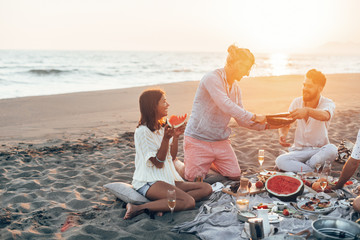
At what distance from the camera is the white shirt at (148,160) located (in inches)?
168

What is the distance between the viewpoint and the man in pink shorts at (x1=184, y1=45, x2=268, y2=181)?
5172 mm

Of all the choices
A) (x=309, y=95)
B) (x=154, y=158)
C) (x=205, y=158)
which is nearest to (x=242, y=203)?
(x=154, y=158)

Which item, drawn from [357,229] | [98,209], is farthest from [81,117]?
[357,229]

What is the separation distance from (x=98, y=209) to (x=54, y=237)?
0.82 m

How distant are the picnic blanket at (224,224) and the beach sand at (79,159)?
14 cm

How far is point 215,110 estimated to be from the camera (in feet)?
17.7

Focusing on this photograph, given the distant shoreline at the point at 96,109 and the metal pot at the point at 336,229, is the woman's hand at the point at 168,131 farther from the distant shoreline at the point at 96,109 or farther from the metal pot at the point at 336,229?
the distant shoreline at the point at 96,109

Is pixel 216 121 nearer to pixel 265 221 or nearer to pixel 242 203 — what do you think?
pixel 242 203

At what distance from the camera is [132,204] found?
4.33m

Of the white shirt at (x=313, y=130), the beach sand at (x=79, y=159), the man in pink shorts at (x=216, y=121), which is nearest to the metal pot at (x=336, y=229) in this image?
the beach sand at (x=79, y=159)

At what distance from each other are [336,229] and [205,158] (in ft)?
8.57

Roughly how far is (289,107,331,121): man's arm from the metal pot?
2420mm

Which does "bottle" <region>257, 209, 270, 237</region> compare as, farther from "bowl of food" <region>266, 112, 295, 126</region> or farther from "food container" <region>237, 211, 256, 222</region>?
"bowl of food" <region>266, 112, 295, 126</region>

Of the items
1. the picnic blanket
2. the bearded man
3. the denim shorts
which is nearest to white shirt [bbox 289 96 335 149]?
the bearded man
